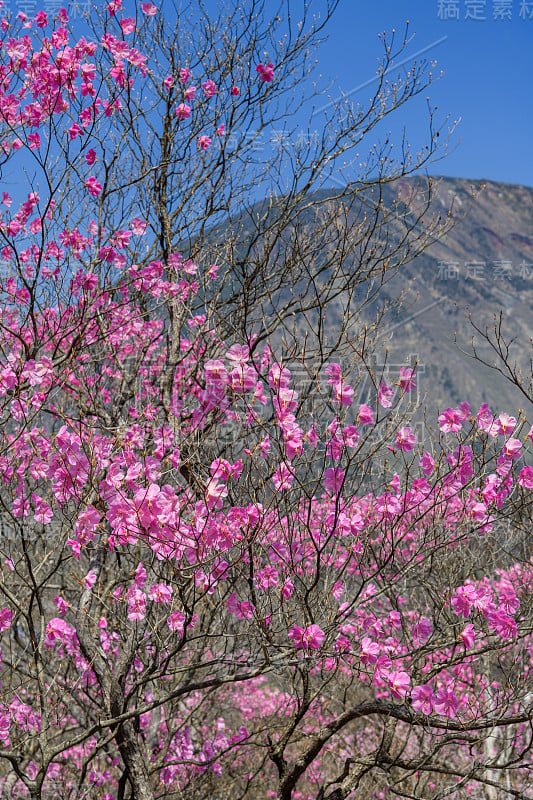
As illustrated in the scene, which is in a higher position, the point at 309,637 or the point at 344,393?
the point at 344,393

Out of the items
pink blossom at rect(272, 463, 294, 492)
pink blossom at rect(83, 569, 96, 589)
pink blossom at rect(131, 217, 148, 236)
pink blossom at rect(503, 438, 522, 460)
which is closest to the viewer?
pink blossom at rect(272, 463, 294, 492)

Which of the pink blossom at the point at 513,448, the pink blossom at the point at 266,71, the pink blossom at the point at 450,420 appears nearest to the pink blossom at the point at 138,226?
the pink blossom at the point at 266,71

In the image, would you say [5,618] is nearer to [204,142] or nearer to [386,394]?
[386,394]

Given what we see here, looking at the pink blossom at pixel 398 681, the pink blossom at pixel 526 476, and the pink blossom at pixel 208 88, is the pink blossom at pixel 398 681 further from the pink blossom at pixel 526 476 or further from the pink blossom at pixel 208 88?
the pink blossom at pixel 208 88

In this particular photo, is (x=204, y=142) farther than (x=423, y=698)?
Yes

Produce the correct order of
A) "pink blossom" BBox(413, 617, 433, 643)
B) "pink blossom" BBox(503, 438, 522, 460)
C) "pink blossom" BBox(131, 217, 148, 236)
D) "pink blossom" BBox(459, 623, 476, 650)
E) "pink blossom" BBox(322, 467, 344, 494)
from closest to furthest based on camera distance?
1. "pink blossom" BBox(322, 467, 344, 494)
2. "pink blossom" BBox(459, 623, 476, 650)
3. "pink blossom" BBox(503, 438, 522, 460)
4. "pink blossom" BBox(413, 617, 433, 643)
5. "pink blossom" BBox(131, 217, 148, 236)

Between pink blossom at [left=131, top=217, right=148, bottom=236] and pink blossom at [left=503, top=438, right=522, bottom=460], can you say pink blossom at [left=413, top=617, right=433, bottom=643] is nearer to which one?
pink blossom at [left=503, top=438, right=522, bottom=460]

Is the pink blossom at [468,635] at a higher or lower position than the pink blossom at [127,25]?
lower

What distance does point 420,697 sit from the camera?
2.99m

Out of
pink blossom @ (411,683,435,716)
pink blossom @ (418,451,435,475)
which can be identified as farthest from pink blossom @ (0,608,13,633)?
pink blossom @ (418,451,435,475)

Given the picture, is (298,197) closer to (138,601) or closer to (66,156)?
(66,156)

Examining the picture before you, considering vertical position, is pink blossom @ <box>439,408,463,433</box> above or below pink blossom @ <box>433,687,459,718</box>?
above

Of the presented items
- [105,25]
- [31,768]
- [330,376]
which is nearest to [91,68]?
[105,25]

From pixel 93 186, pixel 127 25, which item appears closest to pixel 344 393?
pixel 93 186
